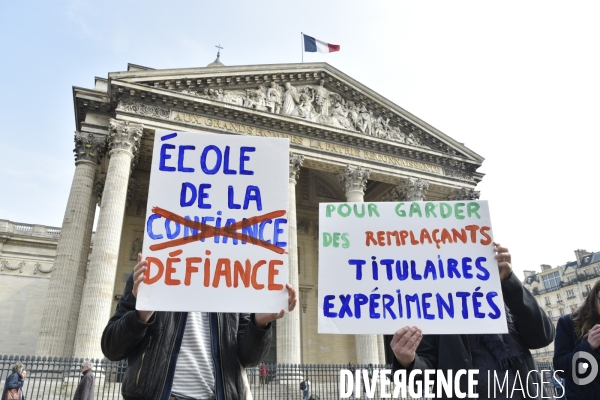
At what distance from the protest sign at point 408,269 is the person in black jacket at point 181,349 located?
0.47 metres

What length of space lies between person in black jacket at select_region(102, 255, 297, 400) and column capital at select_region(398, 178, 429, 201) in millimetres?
19914

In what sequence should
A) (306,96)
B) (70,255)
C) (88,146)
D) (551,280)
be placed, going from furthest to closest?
(551,280)
(306,96)
(88,146)
(70,255)

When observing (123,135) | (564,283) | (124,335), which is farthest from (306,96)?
(564,283)

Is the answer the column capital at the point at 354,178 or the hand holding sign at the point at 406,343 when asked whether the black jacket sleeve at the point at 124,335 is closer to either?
the hand holding sign at the point at 406,343

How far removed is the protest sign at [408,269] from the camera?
2811 millimetres

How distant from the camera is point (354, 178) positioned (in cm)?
2059

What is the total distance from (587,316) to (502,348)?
1041 millimetres

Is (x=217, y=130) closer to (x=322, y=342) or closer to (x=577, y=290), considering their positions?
(x=322, y=342)

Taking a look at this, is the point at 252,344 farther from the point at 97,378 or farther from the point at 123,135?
the point at 123,135

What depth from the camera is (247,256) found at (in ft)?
9.28

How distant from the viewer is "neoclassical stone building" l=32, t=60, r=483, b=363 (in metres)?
15.7

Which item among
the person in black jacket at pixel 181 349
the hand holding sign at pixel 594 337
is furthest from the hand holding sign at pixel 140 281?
the hand holding sign at pixel 594 337

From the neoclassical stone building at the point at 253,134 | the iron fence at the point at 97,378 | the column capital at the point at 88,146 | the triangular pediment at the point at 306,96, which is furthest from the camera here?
the triangular pediment at the point at 306,96

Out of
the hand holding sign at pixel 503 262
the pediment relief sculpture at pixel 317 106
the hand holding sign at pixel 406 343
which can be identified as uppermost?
the pediment relief sculpture at pixel 317 106
